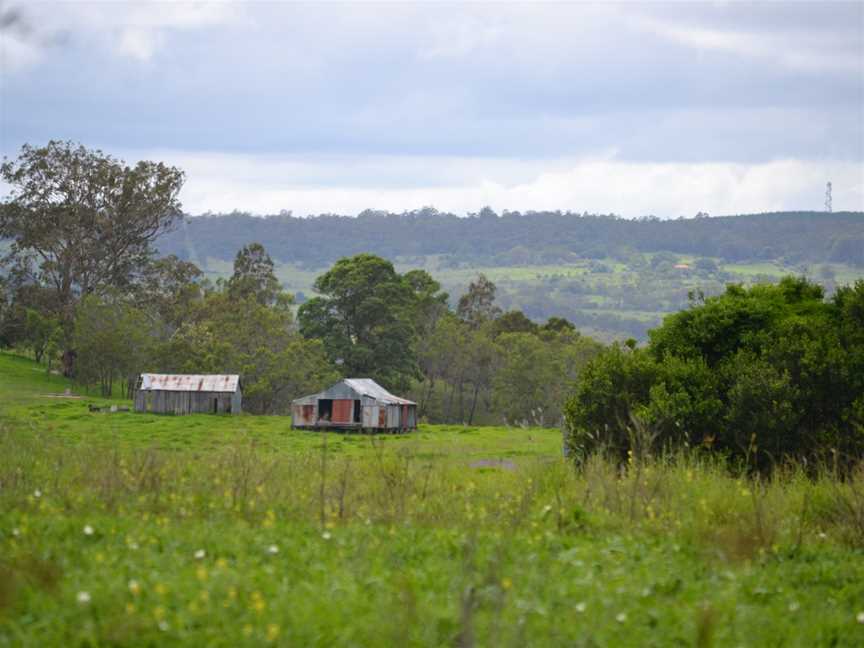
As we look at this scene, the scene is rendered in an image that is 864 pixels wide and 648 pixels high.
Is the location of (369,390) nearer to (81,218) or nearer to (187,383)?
Result: (187,383)

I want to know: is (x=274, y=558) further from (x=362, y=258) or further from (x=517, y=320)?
(x=517, y=320)

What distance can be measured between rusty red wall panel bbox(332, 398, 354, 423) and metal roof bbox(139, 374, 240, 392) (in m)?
6.17

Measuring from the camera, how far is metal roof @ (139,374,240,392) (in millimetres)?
53281

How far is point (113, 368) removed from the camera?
6250 cm

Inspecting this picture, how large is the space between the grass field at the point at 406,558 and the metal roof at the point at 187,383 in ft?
134

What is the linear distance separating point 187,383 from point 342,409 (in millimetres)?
8697

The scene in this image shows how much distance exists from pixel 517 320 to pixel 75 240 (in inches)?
1481

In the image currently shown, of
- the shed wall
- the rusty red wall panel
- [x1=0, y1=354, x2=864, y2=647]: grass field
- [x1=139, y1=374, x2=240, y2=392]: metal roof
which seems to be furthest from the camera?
[x1=139, y1=374, x2=240, y2=392]: metal roof

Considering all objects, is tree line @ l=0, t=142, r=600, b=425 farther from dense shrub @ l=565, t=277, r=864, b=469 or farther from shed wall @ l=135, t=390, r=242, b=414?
dense shrub @ l=565, t=277, r=864, b=469

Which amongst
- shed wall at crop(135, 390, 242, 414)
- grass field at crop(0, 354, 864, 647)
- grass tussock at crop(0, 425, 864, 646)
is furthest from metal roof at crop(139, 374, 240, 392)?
grass tussock at crop(0, 425, 864, 646)

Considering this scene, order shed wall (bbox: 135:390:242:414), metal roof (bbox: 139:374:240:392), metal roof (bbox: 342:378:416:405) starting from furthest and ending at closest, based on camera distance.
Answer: metal roof (bbox: 139:374:240:392) < shed wall (bbox: 135:390:242:414) < metal roof (bbox: 342:378:416:405)

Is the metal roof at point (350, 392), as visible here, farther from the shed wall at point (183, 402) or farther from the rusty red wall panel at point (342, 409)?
the shed wall at point (183, 402)

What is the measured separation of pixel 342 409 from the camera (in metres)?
52.2

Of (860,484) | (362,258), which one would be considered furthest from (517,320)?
(860,484)
